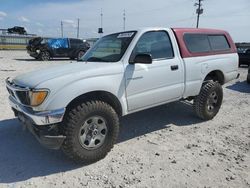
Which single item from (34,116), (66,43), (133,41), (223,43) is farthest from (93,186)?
(66,43)

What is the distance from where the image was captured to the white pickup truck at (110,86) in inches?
140

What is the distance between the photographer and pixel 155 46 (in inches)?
187

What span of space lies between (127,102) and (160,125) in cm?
156

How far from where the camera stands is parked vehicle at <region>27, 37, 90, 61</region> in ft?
67.0

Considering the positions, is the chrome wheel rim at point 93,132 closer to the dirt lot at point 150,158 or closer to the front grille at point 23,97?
the dirt lot at point 150,158

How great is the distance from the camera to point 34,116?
3523mm

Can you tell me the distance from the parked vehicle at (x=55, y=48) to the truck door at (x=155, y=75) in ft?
55.7

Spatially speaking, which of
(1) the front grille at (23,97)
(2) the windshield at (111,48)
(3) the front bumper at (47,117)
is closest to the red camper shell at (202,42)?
(2) the windshield at (111,48)

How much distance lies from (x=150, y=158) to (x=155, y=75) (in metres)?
1.37

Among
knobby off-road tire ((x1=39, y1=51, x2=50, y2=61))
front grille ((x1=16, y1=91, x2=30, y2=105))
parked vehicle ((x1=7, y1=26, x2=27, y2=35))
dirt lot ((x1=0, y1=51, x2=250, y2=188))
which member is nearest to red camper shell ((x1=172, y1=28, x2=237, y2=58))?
dirt lot ((x1=0, y1=51, x2=250, y2=188))

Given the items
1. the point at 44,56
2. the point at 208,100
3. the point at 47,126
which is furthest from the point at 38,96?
the point at 44,56

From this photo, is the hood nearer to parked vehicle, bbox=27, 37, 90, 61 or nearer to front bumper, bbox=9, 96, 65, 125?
front bumper, bbox=9, 96, 65, 125

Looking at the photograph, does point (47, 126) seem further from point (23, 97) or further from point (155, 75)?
point (155, 75)

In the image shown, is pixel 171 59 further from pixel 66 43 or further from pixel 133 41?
pixel 66 43
